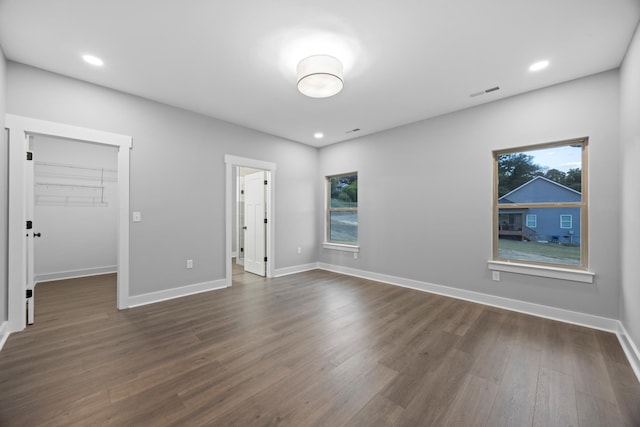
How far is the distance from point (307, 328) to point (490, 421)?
5.55 feet

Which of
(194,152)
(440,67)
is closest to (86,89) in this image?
(194,152)

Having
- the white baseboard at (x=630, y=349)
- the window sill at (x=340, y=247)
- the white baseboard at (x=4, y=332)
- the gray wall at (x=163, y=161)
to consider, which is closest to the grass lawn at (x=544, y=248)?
the white baseboard at (x=630, y=349)

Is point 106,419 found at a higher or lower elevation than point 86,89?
lower

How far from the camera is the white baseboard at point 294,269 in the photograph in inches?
203

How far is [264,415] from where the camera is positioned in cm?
158

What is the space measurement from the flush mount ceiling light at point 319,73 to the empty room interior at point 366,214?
0.02m

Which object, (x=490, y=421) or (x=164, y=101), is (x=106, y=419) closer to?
(x=490, y=421)

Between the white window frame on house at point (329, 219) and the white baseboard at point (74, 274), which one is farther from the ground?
the white window frame on house at point (329, 219)

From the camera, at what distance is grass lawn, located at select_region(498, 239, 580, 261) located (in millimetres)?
3031

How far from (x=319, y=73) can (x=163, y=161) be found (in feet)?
8.57

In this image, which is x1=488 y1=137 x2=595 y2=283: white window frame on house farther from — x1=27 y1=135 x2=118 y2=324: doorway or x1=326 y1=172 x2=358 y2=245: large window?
x1=27 y1=135 x2=118 y2=324: doorway

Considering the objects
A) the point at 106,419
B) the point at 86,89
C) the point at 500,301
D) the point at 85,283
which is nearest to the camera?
the point at 106,419

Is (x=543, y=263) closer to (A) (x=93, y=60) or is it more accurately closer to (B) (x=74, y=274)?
(A) (x=93, y=60)

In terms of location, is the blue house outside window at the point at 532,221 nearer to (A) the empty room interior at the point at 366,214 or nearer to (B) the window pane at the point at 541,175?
(A) the empty room interior at the point at 366,214
